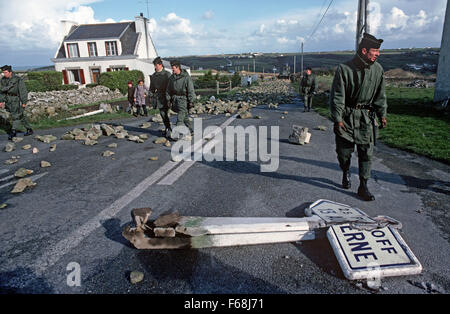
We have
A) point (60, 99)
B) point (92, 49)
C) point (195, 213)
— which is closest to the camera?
point (195, 213)

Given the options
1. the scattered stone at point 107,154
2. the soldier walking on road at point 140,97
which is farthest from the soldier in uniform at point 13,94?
the soldier walking on road at point 140,97

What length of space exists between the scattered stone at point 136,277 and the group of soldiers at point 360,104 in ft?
10.9

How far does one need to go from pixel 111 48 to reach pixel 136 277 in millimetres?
41127

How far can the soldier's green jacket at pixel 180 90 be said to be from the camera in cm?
816

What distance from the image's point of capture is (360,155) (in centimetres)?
453

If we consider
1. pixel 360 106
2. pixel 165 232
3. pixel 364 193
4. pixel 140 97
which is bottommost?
pixel 364 193

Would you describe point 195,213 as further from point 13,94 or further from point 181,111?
point 13,94

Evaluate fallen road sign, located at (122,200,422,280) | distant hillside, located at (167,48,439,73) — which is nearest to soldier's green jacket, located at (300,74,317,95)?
fallen road sign, located at (122,200,422,280)

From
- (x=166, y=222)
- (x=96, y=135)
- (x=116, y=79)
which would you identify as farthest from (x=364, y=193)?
(x=116, y=79)

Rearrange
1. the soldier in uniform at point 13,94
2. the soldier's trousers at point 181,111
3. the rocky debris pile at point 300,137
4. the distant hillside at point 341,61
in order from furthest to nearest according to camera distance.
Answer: the distant hillside at point 341,61
the soldier in uniform at point 13,94
the soldier's trousers at point 181,111
the rocky debris pile at point 300,137

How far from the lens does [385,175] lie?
559cm

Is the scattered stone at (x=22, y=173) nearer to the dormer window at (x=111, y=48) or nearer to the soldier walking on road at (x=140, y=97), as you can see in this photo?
the soldier walking on road at (x=140, y=97)

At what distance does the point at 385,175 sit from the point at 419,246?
8.80 ft
